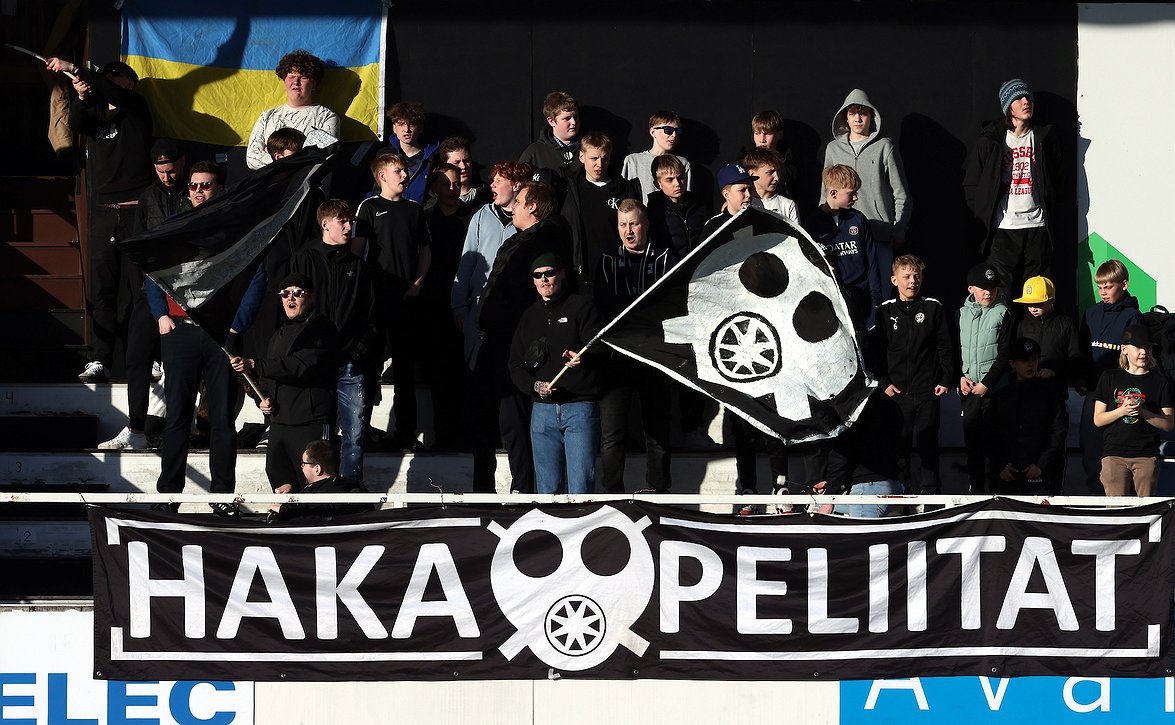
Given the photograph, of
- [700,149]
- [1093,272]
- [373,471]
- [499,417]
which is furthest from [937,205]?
[373,471]

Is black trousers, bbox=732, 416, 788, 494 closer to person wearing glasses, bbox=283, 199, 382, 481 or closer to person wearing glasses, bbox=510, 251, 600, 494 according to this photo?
person wearing glasses, bbox=510, 251, 600, 494

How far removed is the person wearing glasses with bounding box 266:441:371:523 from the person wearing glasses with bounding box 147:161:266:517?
136cm

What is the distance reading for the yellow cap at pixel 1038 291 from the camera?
10.1 meters

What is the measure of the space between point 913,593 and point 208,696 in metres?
3.67

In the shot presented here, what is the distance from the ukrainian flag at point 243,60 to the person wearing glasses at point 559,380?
12.8 ft

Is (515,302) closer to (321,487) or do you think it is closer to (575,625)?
(321,487)

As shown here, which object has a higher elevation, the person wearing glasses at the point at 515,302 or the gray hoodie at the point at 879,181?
the gray hoodie at the point at 879,181

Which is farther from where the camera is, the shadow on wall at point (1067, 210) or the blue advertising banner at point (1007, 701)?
the shadow on wall at point (1067, 210)

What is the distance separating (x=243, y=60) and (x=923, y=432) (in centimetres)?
623

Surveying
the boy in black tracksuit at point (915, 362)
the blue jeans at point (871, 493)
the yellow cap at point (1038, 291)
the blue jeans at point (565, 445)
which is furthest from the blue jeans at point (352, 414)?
the yellow cap at point (1038, 291)

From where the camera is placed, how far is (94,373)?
11094 millimetres

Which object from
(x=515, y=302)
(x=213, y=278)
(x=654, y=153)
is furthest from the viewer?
(x=654, y=153)

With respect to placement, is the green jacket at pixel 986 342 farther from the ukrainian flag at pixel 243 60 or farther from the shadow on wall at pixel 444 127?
the ukrainian flag at pixel 243 60

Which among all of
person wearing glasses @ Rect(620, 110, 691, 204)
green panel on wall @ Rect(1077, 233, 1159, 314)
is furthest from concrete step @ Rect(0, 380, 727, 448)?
green panel on wall @ Rect(1077, 233, 1159, 314)
